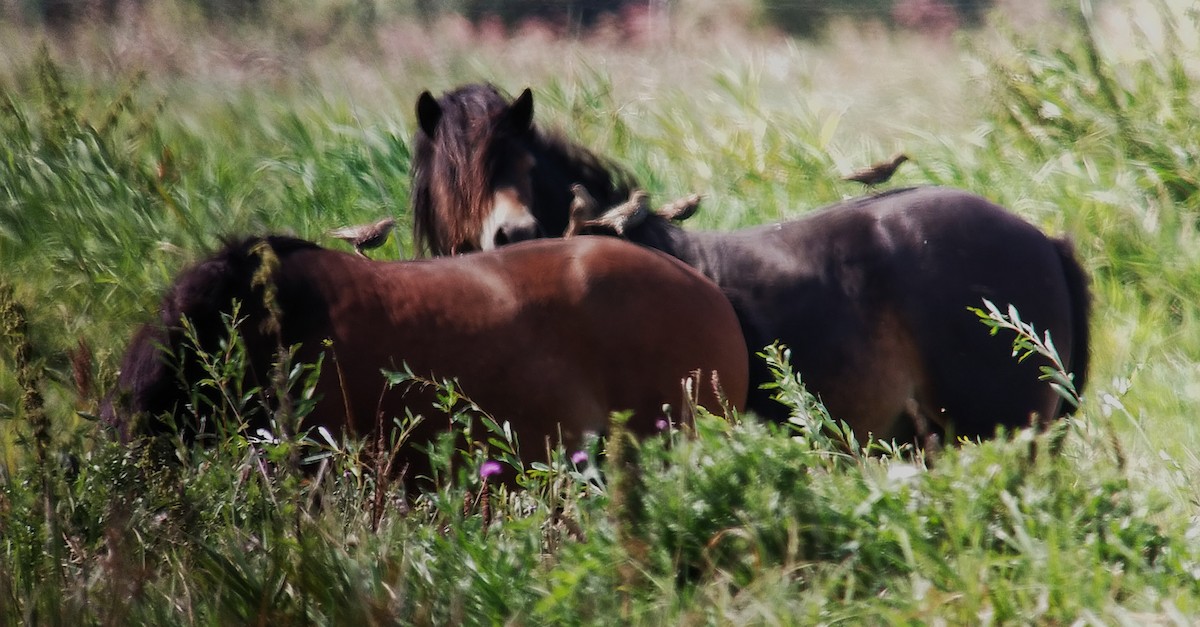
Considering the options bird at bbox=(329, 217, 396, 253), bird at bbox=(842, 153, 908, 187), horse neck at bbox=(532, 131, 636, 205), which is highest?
horse neck at bbox=(532, 131, 636, 205)

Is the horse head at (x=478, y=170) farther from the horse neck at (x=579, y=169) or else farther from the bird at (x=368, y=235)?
the bird at (x=368, y=235)

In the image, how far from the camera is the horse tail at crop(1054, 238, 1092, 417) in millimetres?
4230

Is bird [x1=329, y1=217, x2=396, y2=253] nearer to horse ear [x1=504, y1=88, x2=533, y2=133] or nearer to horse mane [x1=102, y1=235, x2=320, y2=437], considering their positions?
horse ear [x1=504, y1=88, x2=533, y2=133]

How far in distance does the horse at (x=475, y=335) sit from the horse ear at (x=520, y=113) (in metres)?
0.90

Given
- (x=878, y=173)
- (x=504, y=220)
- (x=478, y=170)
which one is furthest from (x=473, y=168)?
(x=878, y=173)

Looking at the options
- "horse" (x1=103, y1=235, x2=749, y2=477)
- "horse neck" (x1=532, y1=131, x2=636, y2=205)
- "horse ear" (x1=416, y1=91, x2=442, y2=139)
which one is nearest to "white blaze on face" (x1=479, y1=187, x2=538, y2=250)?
"horse neck" (x1=532, y1=131, x2=636, y2=205)

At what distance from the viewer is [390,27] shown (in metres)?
12.2

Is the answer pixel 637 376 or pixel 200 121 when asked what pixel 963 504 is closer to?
pixel 637 376

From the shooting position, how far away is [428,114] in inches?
176

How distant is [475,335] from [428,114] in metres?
1.44

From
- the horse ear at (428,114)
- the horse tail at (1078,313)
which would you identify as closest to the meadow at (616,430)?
the horse tail at (1078,313)

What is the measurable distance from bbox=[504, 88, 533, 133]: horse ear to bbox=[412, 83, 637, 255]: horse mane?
0.03 meters

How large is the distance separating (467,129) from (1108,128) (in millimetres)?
4020

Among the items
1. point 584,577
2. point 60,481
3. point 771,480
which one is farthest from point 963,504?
point 60,481
